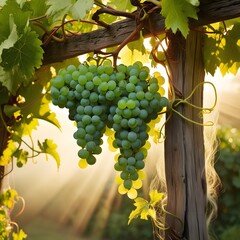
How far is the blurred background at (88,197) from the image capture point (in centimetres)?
487

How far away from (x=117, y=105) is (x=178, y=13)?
8.2 inches

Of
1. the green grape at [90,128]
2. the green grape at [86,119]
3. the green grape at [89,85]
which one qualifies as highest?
the green grape at [89,85]

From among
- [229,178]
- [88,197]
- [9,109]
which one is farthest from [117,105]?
[88,197]

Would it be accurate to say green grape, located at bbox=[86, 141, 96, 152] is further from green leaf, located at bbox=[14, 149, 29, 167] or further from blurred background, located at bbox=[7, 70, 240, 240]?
blurred background, located at bbox=[7, 70, 240, 240]

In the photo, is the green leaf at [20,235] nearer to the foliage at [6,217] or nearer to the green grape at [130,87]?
the foliage at [6,217]

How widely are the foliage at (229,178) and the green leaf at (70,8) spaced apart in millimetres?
3723

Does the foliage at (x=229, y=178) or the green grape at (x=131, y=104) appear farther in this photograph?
the foliage at (x=229, y=178)

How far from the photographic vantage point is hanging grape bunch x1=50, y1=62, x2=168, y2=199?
1.05 m

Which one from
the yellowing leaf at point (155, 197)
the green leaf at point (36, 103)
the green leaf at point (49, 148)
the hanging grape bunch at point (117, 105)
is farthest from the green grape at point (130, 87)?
the green leaf at point (49, 148)

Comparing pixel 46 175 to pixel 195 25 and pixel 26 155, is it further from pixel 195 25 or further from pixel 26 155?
pixel 195 25

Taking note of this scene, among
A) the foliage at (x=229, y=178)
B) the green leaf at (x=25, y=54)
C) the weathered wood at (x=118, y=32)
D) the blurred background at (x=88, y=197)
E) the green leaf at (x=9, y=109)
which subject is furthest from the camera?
the blurred background at (x=88, y=197)

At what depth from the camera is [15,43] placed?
4.05ft

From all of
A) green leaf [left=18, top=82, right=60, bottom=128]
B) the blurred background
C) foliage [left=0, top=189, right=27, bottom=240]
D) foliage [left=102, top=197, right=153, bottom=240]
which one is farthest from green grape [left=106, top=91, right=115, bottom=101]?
foliage [left=102, top=197, right=153, bottom=240]

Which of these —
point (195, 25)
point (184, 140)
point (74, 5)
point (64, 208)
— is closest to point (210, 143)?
point (184, 140)
